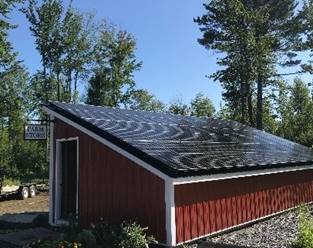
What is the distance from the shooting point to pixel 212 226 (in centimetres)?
1241

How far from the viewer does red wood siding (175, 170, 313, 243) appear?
37.7ft

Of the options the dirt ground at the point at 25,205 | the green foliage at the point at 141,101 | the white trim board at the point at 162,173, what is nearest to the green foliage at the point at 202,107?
the green foliage at the point at 141,101

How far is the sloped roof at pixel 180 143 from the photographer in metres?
11.6

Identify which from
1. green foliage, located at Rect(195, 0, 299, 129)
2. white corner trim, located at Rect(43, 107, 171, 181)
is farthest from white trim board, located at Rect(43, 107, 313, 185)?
green foliage, located at Rect(195, 0, 299, 129)

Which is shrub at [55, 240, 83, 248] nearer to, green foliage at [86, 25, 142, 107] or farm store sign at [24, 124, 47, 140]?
farm store sign at [24, 124, 47, 140]

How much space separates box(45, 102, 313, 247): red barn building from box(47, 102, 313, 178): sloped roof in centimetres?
3

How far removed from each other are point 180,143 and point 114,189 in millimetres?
2260

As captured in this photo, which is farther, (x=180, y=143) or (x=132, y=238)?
(x=180, y=143)

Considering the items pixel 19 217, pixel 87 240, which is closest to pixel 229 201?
pixel 87 240

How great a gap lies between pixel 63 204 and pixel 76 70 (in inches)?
1236

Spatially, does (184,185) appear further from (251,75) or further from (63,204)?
(251,75)

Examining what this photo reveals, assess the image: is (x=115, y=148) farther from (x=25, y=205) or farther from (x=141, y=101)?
(x=141, y=101)

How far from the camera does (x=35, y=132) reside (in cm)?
1472

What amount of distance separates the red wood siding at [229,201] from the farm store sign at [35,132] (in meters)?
5.36
